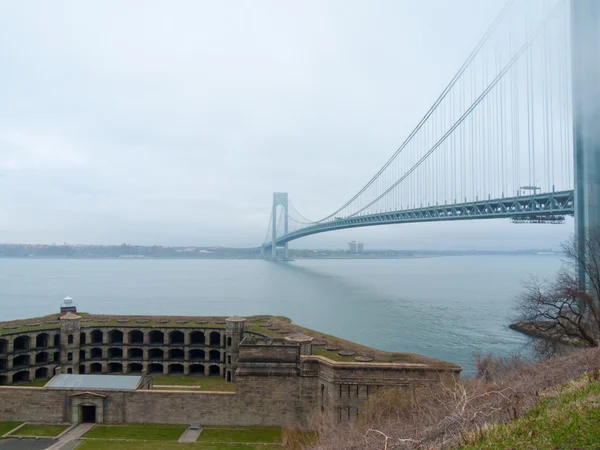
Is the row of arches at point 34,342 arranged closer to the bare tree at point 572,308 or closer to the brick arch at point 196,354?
the brick arch at point 196,354

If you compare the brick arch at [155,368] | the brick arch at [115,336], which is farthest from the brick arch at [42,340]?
the brick arch at [155,368]

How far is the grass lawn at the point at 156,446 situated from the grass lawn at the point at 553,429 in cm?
1300

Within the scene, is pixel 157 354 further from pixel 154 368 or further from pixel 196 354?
pixel 196 354

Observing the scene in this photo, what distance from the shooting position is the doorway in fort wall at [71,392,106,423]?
21.0 m

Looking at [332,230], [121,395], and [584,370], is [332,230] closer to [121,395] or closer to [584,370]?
[121,395]

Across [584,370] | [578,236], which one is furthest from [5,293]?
[584,370]

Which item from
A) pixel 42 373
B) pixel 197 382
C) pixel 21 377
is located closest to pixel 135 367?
pixel 42 373

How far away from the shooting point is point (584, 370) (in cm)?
1118

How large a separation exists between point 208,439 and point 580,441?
1616 centimetres

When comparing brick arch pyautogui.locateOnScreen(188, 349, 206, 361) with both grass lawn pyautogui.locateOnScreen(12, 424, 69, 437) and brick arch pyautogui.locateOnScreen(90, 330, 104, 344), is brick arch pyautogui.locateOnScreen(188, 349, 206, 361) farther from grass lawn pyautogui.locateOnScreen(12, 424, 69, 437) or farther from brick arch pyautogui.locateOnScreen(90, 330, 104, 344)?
grass lawn pyautogui.locateOnScreen(12, 424, 69, 437)

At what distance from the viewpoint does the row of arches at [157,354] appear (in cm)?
3105

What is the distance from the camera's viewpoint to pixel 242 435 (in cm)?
1998

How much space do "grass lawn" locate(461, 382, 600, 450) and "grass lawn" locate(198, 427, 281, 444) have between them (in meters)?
13.6

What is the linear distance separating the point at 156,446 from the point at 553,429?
52.2ft
